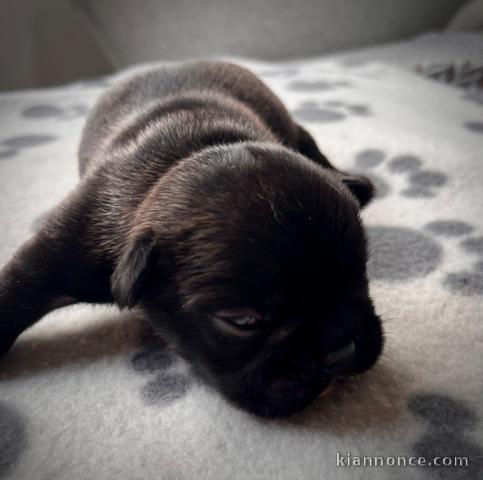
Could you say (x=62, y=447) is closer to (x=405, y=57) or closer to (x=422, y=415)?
(x=422, y=415)

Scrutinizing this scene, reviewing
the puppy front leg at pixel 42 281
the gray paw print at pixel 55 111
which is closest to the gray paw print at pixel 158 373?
the puppy front leg at pixel 42 281

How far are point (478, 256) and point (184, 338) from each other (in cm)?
84

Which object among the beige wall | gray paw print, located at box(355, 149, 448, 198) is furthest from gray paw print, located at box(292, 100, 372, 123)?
the beige wall

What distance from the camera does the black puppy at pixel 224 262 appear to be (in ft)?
2.97

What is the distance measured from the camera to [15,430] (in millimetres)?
1019

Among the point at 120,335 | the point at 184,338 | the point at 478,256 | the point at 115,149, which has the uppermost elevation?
the point at 115,149

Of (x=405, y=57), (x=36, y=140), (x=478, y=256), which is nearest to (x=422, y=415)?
(x=478, y=256)

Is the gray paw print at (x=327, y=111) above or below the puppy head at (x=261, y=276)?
below

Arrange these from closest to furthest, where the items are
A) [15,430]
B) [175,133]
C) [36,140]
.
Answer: [15,430] < [175,133] < [36,140]

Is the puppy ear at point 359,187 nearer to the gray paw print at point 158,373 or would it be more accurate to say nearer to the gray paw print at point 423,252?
the gray paw print at point 423,252

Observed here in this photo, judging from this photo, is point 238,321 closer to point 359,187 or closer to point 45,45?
point 359,187

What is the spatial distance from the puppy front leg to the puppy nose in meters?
0.52

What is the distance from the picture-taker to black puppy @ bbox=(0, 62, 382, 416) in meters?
0.91

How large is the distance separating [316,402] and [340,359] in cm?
15
